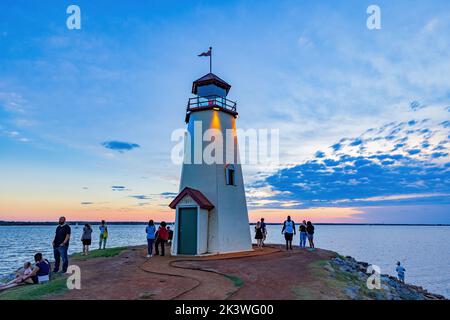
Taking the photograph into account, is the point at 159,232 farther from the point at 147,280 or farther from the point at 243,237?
the point at 147,280

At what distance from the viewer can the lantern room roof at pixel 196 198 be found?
17983 mm

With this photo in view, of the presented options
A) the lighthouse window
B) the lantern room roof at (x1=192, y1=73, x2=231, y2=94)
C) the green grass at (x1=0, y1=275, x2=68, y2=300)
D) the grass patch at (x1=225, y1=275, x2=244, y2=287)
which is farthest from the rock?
the lantern room roof at (x1=192, y1=73, x2=231, y2=94)

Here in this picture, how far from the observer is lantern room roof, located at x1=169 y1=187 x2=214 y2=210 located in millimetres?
17983

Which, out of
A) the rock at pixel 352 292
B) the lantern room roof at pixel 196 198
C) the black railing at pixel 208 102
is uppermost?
the black railing at pixel 208 102

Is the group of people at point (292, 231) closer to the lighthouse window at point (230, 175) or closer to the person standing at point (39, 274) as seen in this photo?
the lighthouse window at point (230, 175)

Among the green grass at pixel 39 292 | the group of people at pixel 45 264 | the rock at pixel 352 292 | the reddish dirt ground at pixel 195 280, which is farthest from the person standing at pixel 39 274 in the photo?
the rock at pixel 352 292

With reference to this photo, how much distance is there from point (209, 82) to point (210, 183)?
6938mm

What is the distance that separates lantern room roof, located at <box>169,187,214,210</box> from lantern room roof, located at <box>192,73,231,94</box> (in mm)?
7237

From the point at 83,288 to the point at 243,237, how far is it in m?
11.9

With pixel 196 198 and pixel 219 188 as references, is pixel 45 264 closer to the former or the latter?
pixel 196 198

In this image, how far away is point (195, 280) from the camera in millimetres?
10352

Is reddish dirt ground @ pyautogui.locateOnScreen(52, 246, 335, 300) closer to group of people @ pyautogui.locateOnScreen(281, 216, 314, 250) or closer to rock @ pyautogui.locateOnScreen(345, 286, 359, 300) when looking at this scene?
rock @ pyautogui.locateOnScreen(345, 286, 359, 300)

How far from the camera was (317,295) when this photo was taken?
28.3ft

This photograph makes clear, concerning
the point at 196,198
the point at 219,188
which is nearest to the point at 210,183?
the point at 219,188
